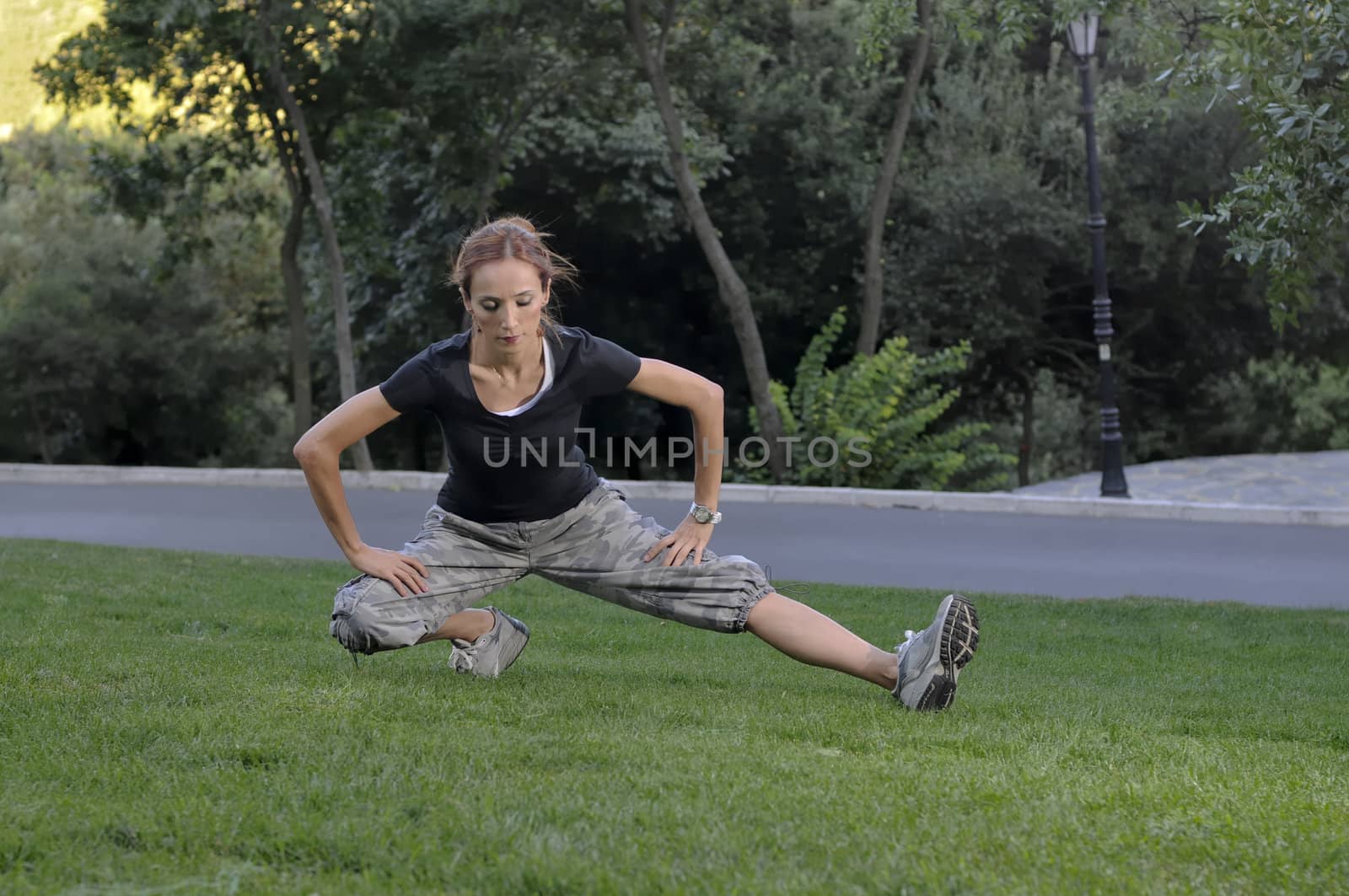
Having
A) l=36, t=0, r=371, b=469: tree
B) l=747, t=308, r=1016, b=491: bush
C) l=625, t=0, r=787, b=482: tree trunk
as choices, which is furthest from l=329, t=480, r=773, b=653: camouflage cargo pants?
l=36, t=0, r=371, b=469: tree

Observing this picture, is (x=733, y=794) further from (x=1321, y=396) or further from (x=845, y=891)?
(x=1321, y=396)

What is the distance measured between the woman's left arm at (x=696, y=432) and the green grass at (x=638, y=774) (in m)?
0.52

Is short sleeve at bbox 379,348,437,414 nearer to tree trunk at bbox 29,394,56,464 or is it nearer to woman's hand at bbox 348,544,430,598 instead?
woman's hand at bbox 348,544,430,598

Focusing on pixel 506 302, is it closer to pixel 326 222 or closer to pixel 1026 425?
pixel 326 222

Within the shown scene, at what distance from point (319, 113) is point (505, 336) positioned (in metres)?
19.9

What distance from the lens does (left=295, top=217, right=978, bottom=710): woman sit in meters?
5.03

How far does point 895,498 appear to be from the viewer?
55.1 ft

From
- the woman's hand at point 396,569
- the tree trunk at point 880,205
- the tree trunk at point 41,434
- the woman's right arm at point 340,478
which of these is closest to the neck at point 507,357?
the woman's right arm at point 340,478

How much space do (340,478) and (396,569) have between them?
36cm

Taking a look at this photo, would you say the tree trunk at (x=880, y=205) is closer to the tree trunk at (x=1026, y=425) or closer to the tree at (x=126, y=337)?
the tree trunk at (x=1026, y=425)

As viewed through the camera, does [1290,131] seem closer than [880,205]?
Yes

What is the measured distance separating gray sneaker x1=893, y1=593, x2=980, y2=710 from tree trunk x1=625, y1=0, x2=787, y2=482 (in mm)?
14886

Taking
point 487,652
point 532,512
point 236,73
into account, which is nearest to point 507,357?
point 532,512

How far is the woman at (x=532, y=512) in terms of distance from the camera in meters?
5.03
